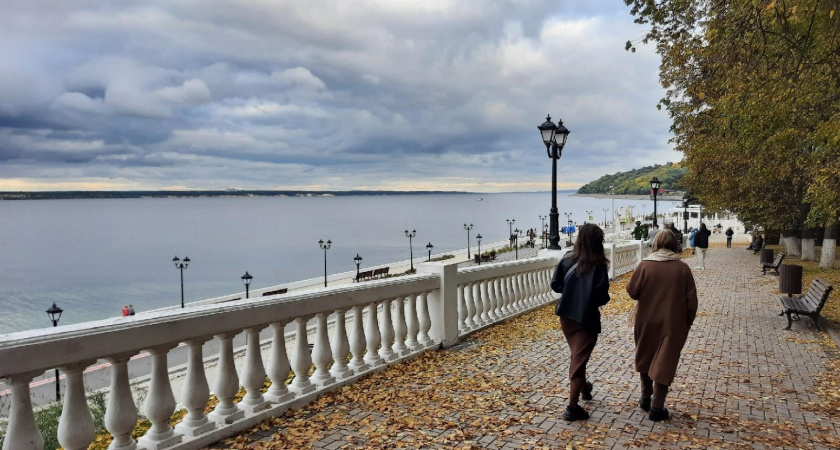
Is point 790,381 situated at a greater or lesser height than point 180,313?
lesser

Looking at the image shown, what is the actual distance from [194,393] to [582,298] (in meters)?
3.40

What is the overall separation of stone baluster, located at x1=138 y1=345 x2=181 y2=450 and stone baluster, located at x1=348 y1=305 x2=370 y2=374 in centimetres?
220

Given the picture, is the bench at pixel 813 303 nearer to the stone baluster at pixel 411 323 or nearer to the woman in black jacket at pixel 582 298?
the woman in black jacket at pixel 582 298

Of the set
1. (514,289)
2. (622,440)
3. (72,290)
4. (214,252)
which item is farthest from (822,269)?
(214,252)

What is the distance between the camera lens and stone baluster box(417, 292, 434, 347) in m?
7.34

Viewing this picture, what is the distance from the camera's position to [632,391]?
5.86m

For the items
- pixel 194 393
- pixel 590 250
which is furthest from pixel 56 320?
pixel 590 250

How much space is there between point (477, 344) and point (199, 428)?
4.71 meters

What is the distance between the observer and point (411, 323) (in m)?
7.09

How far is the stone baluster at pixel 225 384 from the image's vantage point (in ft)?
14.4

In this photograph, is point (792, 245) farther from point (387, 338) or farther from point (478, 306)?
point (387, 338)

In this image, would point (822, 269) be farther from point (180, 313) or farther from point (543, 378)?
point (180, 313)

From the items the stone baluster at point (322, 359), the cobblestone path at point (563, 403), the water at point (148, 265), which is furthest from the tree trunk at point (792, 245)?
the water at point (148, 265)

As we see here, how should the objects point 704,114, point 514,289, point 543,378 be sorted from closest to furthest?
point 543,378
point 514,289
point 704,114
